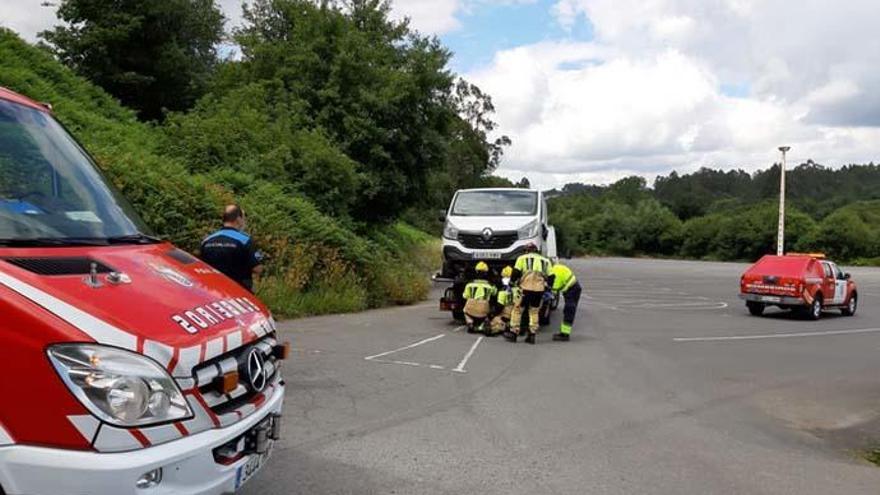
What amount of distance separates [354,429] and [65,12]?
89.0ft

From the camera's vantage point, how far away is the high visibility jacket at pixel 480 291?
14.1 metres

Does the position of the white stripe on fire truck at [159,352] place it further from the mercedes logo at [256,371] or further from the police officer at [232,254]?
the police officer at [232,254]

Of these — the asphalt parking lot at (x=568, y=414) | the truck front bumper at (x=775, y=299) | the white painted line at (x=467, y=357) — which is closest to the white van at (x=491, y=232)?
the asphalt parking lot at (x=568, y=414)

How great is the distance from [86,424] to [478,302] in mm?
11256

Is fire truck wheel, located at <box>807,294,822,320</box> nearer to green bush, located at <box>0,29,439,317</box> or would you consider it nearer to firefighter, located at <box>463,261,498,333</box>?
green bush, located at <box>0,29,439,317</box>

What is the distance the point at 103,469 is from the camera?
2.97 metres

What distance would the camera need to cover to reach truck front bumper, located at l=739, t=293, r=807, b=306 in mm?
20828

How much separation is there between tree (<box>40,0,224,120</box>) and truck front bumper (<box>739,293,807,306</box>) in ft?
68.1

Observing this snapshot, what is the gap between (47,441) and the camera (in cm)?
298

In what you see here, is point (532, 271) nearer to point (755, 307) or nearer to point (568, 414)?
point (568, 414)

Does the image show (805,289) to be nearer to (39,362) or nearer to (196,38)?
(39,362)

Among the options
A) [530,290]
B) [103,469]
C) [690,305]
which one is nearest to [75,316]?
[103,469]

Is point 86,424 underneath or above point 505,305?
above

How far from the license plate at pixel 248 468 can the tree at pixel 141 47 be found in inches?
1050
